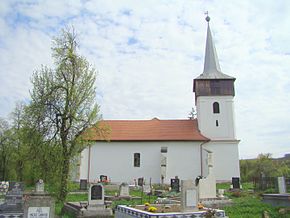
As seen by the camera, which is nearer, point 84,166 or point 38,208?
point 38,208

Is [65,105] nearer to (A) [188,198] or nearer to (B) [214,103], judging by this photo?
(A) [188,198]

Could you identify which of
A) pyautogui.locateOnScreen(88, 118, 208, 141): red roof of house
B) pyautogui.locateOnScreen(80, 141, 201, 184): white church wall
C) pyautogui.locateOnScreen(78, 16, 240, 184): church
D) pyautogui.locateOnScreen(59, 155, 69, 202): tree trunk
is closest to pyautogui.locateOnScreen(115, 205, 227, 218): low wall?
pyautogui.locateOnScreen(59, 155, 69, 202): tree trunk

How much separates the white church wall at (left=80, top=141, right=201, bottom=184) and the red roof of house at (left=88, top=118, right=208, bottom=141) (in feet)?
1.83

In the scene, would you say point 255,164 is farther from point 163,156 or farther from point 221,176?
point 163,156

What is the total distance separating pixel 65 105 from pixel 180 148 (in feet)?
52.2

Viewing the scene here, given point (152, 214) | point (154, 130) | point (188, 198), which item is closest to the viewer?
point (152, 214)

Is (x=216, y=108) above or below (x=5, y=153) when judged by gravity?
above

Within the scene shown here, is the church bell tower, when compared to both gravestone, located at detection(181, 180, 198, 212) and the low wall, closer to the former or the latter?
the low wall

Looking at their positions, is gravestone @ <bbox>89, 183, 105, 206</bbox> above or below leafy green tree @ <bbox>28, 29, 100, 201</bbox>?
below

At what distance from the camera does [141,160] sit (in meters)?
30.2

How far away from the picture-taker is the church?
2972cm

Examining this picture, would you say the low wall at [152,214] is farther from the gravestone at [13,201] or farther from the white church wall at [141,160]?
the white church wall at [141,160]

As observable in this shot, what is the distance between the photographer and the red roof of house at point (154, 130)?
3031cm

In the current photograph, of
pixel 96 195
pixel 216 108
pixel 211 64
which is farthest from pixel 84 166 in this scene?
pixel 96 195
